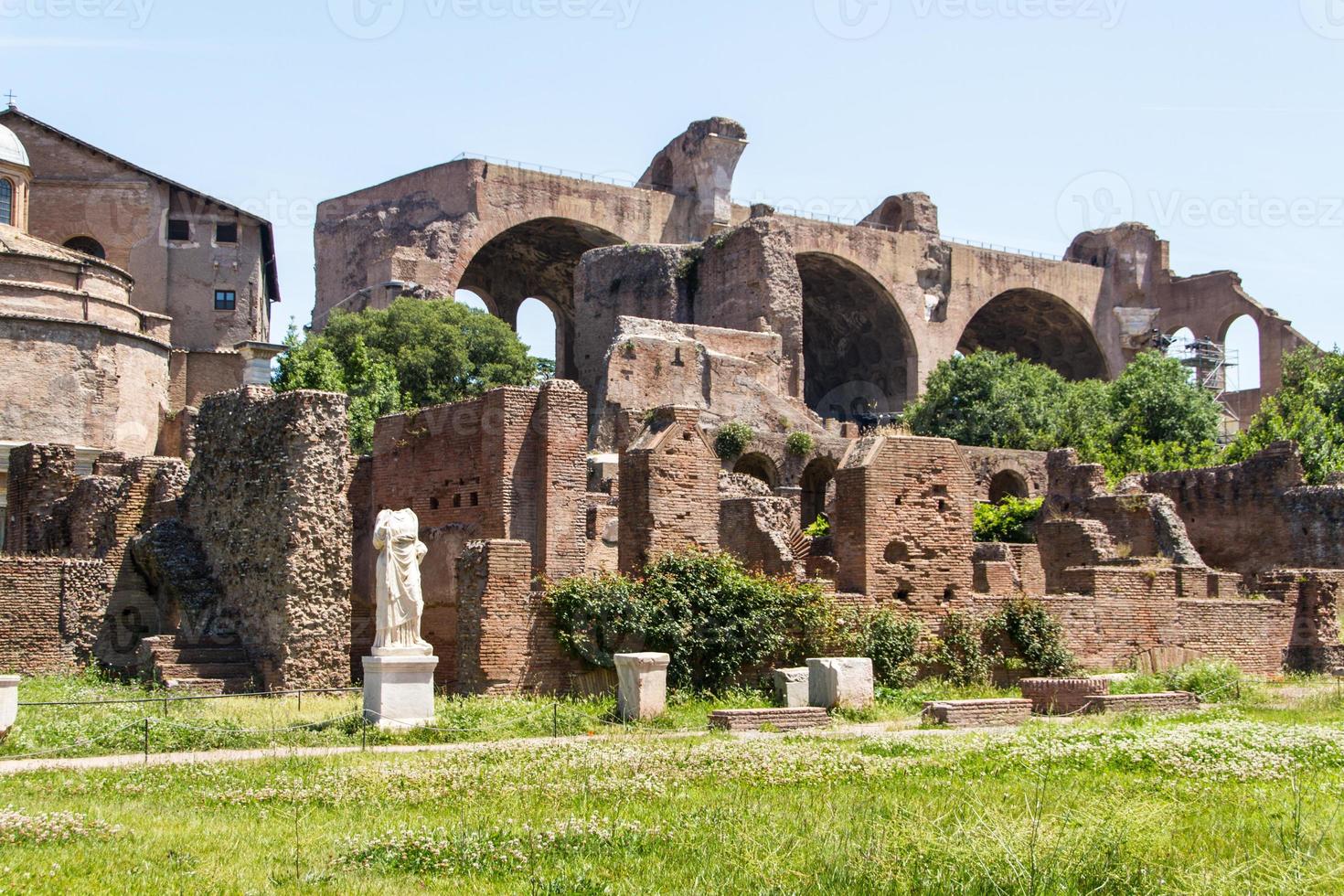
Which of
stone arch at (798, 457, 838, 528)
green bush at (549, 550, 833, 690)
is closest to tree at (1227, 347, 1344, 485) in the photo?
stone arch at (798, 457, 838, 528)

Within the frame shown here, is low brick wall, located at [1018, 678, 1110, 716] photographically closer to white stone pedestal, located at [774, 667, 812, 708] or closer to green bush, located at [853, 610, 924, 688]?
green bush, located at [853, 610, 924, 688]

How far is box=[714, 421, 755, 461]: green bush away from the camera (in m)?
34.3

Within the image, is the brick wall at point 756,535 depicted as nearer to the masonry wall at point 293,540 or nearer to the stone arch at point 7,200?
the masonry wall at point 293,540

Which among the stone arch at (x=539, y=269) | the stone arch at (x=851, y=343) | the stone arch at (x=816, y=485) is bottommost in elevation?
the stone arch at (x=816, y=485)

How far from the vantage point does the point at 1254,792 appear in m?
11.3

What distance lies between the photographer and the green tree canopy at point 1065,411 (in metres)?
41.1

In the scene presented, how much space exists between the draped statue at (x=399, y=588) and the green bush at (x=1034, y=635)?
779 cm

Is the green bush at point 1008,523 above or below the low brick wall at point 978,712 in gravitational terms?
above

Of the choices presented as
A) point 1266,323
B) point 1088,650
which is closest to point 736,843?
point 1088,650

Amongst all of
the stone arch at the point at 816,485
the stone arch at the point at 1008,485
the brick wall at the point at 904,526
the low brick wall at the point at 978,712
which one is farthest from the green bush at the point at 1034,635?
the stone arch at the point at 1008,485

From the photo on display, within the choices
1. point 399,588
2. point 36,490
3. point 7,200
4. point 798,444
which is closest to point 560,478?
point 399,588

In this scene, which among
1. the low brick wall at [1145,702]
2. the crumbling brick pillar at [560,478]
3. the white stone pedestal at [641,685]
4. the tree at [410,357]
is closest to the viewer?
the white stone pedestal at [641,685]

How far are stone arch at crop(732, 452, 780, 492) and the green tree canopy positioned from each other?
6.61 meters

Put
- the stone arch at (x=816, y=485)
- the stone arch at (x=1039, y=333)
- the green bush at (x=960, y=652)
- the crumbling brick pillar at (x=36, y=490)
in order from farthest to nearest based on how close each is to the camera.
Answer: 1. the stone arch at (x=1039, y=333)
2. the stone arch at (x=816, y=485)
3. the crumbling brick pillar at (x=36, y=490)
4. the green bush at (x=960, y=652)
